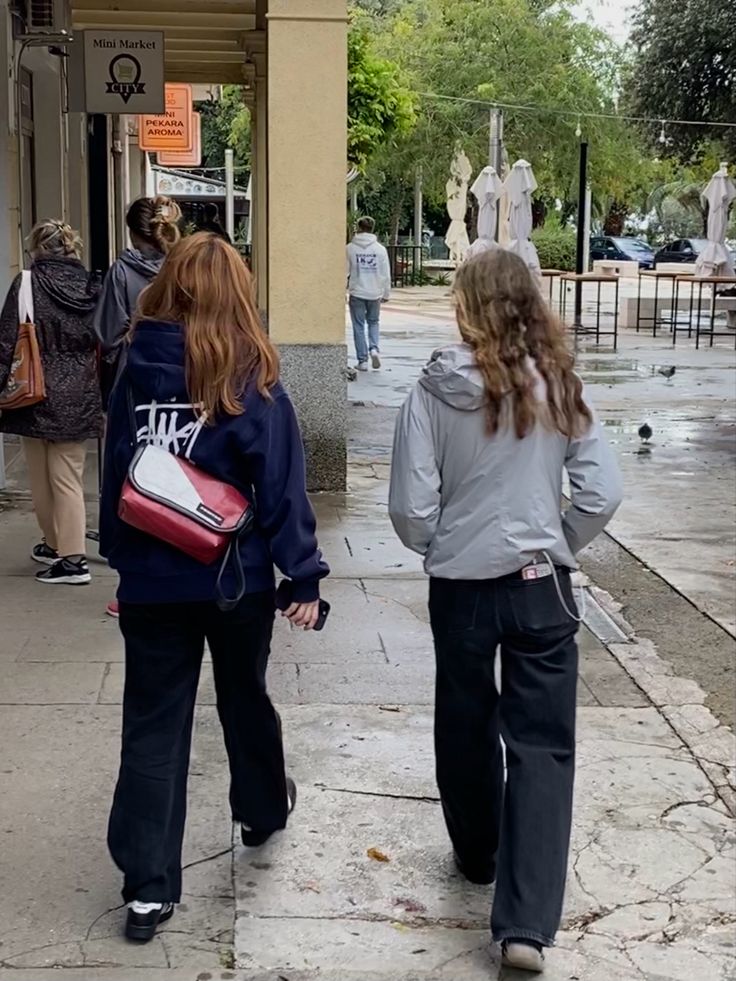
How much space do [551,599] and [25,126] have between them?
990cm

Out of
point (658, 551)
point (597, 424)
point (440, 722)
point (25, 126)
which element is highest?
point (25, 126)

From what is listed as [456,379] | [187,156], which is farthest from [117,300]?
[187,156]

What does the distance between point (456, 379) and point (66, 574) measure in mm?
4076

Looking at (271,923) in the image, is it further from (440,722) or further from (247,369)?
(247,369)

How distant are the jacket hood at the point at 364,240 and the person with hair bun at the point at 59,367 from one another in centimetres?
1076

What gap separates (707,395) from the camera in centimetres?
1605

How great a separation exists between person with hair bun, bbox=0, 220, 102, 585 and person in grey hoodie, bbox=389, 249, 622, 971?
3586 millimetres

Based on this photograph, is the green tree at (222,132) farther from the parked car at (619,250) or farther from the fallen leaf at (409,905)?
the fallen leaf at (409,905)

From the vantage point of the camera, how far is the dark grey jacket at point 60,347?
269 inches

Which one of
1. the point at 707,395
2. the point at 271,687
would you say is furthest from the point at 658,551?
the point at 707,395

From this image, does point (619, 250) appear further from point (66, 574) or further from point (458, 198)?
point (66, 574)

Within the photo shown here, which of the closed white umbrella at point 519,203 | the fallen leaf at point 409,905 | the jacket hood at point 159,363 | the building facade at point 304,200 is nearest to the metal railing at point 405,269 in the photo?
the closed white umbrella at point 519,203

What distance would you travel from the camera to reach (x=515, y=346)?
3578 mm

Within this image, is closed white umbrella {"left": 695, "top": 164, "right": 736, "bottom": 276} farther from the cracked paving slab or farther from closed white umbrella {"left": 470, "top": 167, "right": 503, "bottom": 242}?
the cracked paving slab
